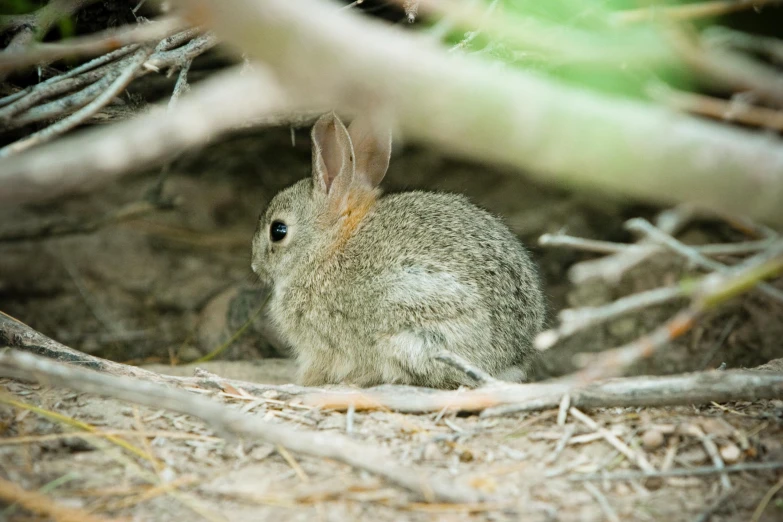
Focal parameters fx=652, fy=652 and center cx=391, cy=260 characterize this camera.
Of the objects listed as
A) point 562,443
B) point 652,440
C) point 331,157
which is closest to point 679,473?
point 652,440

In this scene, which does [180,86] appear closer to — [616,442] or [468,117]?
[468,117]

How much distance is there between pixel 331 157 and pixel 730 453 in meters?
3.22

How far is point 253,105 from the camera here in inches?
85.5

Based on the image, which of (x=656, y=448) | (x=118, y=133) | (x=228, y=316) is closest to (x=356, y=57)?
(x=118, y=133)

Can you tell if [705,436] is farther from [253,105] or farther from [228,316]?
[228,316]

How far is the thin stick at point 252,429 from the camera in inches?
98.0

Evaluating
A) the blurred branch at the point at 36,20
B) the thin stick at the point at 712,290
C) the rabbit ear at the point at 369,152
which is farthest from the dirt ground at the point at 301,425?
the blurred branch at the point at 36,20

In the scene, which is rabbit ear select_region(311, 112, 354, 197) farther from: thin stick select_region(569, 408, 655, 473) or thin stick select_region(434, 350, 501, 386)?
thin stick select_region(569, 408, 655, 473)

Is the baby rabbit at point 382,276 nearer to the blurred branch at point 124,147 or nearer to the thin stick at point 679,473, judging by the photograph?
the thin stick at point 679,473

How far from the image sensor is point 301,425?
3.23 meters

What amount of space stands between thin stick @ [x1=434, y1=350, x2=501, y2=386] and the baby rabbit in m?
0.27

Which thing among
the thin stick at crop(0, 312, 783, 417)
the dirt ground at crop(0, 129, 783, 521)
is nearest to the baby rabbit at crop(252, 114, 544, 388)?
the thin stick at crop(0, 312, 783, 417)

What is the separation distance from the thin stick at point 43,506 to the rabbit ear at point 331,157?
9.36 feet

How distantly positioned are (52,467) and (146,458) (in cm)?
36
